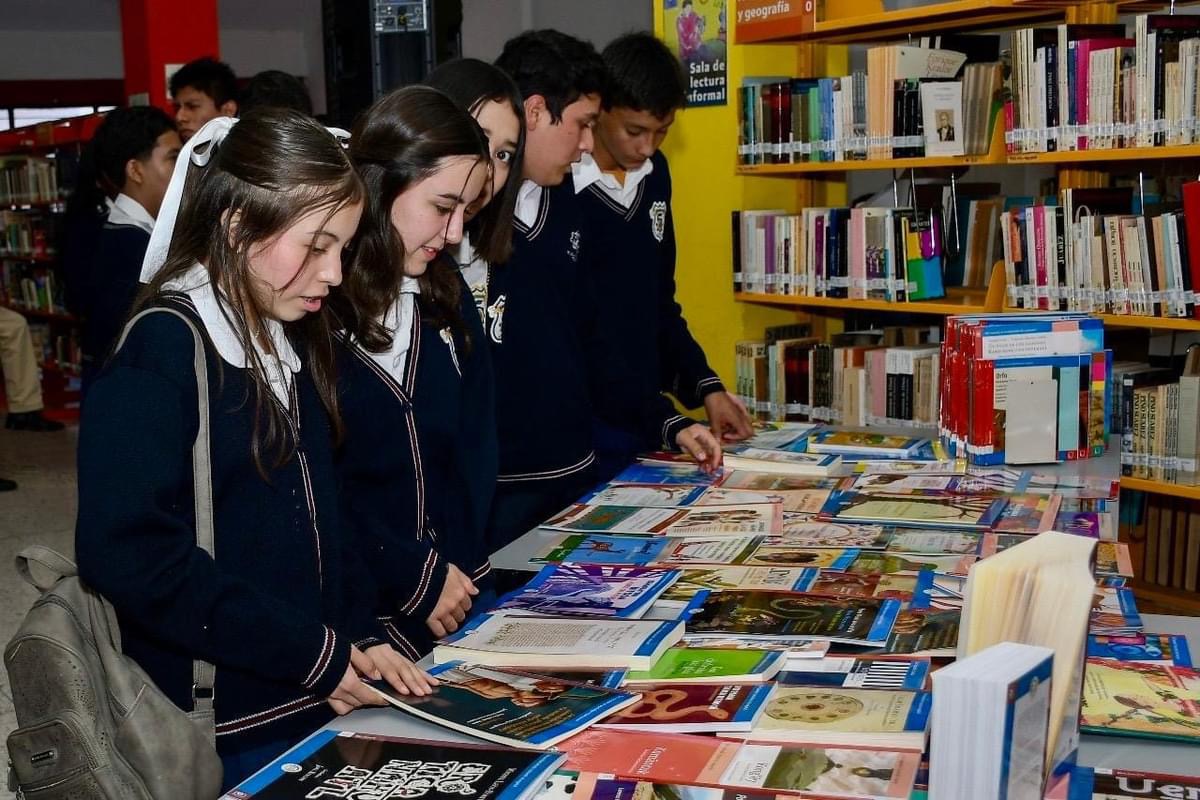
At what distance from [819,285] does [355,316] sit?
9.41ft

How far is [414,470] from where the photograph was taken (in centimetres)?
193

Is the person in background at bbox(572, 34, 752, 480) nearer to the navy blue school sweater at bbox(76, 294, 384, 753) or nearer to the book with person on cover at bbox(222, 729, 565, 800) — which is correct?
the navy blue school sweater at bbox(76, 294, 384, 753)

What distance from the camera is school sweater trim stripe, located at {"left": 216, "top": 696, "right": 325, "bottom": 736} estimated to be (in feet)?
5.22

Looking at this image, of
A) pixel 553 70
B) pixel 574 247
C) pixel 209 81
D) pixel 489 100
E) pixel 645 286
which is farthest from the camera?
pixel 209 81

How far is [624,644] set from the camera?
156 centimetres

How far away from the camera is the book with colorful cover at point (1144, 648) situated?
1.56 metres

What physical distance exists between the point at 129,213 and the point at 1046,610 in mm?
3652

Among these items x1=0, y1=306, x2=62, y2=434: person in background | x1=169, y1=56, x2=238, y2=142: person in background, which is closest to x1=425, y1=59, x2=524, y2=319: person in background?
x1=169, y1=56, x2=238, y2=142: person in background

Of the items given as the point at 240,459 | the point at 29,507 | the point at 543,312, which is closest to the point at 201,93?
the point at 29,507

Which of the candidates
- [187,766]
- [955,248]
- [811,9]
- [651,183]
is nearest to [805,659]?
[187,766]

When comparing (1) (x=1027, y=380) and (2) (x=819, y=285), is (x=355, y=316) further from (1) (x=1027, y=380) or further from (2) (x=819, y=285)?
(2) (x=819, y=285)

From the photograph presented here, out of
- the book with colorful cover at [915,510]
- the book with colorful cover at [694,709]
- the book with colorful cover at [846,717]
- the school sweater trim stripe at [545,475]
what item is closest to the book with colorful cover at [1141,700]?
the book with colorful cover at [846,717]

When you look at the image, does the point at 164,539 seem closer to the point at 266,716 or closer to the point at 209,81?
the point at 266,716

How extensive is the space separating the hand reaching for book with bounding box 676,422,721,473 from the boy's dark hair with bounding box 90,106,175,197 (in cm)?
239
